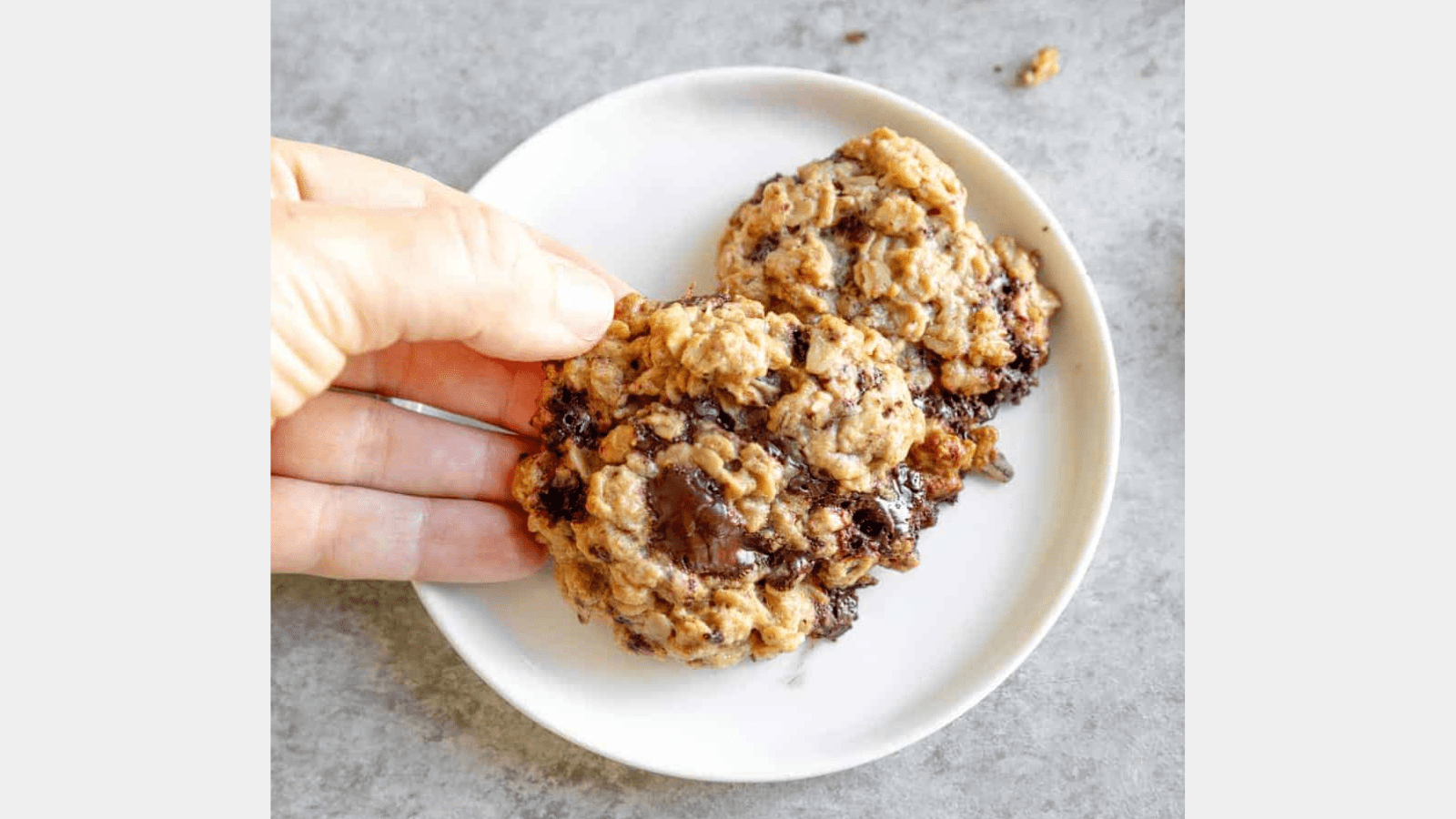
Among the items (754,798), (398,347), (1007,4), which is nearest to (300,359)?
(398,347)

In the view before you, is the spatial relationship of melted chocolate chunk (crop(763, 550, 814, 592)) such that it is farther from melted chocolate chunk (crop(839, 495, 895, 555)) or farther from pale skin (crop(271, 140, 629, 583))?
pale skin (crop(271, 140, 629, 583))

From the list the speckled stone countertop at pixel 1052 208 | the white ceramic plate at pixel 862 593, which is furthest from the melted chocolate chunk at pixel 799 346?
the speckled stone countertop at pixel 1052 208

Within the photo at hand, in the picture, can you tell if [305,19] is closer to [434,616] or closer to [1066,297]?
[434,616]

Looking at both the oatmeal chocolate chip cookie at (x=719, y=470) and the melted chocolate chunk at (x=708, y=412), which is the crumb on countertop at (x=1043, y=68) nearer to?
the oatmeal chocolate chip cookie at (x=719, y=470)

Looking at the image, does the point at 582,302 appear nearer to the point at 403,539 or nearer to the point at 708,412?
the point at 708,412

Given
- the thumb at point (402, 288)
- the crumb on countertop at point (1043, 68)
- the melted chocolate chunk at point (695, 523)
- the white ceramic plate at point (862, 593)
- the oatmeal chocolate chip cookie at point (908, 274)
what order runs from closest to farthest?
the thumb at point (402, 288) → the melted chocolate chunk at point (695, 523) → the oatmeal chocolate chip cookie at point (908, 274) → the white ceramic plate at point (862, 593) → the crumb on countertop at point (1043, 68)
